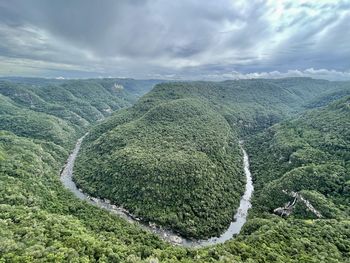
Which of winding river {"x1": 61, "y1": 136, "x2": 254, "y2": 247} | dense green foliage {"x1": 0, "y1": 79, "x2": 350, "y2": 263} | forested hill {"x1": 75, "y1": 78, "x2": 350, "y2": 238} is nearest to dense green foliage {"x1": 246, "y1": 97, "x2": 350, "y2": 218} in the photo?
dense green foliage {"x1": 0, "y1": 79, "x2": 350, "y2": 263}

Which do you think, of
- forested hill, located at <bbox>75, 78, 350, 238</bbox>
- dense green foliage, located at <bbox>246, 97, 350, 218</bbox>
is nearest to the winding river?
forested hill, located at <bbox>75, 78, 350, 238</bbox>

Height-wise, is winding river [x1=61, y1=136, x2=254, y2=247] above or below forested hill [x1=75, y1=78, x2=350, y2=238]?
below

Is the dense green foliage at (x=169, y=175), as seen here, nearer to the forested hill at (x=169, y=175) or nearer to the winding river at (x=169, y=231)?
the forested hill at (x=169, y=175)

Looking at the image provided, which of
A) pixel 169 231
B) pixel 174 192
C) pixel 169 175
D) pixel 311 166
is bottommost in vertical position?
pixel 169 231

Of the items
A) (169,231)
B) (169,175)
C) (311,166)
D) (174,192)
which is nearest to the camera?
(169,231)

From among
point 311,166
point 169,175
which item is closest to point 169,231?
point 169,175

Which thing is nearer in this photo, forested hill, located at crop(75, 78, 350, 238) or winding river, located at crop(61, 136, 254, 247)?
winding river, located at crop(61, 136, 254, 247)

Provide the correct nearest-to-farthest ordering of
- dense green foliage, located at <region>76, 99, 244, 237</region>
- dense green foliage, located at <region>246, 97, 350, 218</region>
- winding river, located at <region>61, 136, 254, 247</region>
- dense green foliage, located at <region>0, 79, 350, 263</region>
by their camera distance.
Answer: dense green foliage, located at <region>0, 79, 350, 263</region>
winding river, located at <region>61, 136, 254, 247</region>
dense green foliage, located at <region>246, 97, 350, 218</region>
dense green foliage, located at <region>76, 99, 244, 237</region>

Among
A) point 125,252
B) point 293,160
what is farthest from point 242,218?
point 125,252

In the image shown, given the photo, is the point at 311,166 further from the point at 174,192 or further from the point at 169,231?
the point at 169,231

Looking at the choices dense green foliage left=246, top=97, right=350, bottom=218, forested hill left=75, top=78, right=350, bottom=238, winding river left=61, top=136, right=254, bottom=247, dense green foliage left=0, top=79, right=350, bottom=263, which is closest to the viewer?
dense green foliage left=0, top=79, right=350, bottom=263

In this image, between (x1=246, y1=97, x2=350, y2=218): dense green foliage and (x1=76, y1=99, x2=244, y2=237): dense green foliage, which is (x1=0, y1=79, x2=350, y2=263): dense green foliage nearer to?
(x1=246, y1=97, x2=350, y2=218): dense green foliage
